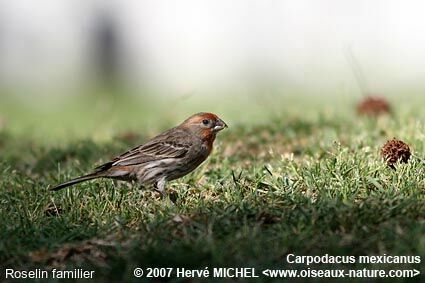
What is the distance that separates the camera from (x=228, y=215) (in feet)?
17.3

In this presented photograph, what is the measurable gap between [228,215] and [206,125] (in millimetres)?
2059

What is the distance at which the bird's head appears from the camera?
23.4 ft

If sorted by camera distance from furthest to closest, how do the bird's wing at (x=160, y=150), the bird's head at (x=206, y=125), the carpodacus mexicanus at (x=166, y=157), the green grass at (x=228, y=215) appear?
the bird's head at (x=206, y=125) < the bird's wing at (x=160, y=150) < the carpodacus mexicanus at (x=166, y=157) < the green grass at (x=228, y=215)

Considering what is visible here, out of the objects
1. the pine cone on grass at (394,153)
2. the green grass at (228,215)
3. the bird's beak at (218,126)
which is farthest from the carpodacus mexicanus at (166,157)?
the pine cone on grass at (394,153)

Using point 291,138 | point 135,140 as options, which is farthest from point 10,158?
point 291,138

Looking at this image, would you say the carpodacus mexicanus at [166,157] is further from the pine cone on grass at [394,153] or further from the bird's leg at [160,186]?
the pine cone on grass at [394,153]

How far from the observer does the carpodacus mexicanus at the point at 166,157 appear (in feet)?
22.2

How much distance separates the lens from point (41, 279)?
4.73 meters

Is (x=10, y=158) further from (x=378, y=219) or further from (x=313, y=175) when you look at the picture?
(x=378, y=219)

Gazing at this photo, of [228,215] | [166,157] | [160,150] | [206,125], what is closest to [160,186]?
[166,157]

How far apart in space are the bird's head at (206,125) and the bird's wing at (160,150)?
103 mm

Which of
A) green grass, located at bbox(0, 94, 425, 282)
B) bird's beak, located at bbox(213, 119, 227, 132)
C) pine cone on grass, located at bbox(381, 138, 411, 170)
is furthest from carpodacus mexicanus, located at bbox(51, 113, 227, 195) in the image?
pine cone on grass, located at bbox(381, 138, 411, 170)

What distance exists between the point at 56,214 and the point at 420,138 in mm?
3609

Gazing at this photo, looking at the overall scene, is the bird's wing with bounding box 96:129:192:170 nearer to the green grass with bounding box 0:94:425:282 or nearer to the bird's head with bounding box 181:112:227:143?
the bird's head with bounding box 181:112:227:143
